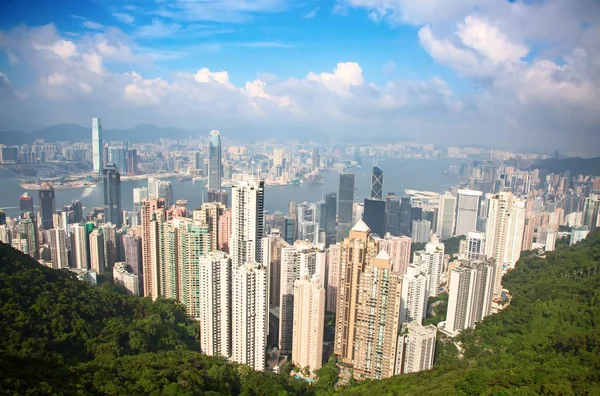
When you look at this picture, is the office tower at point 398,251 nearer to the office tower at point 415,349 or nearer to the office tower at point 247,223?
the office tower at point 247,223

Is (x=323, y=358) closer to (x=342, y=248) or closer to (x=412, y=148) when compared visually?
(x=342, y=248)

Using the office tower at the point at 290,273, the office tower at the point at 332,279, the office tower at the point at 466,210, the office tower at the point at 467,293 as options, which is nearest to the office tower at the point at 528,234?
the office tower at the point at 466,210

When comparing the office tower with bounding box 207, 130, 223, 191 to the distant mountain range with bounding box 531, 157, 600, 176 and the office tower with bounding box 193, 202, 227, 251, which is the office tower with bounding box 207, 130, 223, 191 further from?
the distant mountain range with bounding box 531, 157, 600, 176

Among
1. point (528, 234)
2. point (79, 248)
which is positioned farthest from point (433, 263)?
point (79, 248)

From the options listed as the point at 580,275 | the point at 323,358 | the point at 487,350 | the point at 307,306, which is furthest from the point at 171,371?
the point at 580,275

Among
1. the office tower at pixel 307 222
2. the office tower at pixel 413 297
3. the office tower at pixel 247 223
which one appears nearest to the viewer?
the office tower at pixel 413 297

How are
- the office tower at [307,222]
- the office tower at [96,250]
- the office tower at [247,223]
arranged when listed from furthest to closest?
the office tower at [307,222], the office tower at [96,250], the office tower at [247,223]

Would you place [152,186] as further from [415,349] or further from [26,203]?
[415,349]
